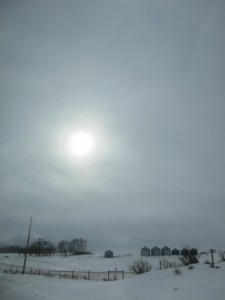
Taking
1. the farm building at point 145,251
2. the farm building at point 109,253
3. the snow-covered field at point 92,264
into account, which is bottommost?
the snow-covered field at point 92,264

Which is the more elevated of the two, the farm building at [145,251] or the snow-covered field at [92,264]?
the farm building at [145,251]

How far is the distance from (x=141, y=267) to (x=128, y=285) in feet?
20.3

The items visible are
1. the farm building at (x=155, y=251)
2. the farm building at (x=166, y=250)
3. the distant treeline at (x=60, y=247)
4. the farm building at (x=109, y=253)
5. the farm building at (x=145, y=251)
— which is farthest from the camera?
the distant treeline at (x=60, y=247)

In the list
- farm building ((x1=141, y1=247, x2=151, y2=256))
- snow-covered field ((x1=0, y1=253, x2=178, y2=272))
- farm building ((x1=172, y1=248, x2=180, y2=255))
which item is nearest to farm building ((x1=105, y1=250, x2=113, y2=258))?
farm building ((x1=141, y1=247, x2=151, y2=256))

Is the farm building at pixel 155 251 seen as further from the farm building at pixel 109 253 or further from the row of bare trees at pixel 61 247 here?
the row of bare trees at pixel 61 247

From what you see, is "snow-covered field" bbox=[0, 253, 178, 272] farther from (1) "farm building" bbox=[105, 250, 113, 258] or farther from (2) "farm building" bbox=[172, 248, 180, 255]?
(1) "farm building" bbox=[105, 250, 113, 258]

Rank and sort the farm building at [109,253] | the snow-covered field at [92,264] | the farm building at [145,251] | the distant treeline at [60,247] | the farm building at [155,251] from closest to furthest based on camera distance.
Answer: the snow-covered field at [92,264]
the farm building at [155,251]
the farm building at [145,251]
the farm building at [109,253]
the distant treeline at [60,247]

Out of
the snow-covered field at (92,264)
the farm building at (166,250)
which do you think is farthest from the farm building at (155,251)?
the snow-covered field at (92,264)

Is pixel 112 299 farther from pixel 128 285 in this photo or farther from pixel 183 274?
pixel 183 274

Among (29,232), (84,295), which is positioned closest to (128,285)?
(84,295)

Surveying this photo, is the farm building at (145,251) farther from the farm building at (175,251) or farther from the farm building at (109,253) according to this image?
the farm building at (109,253)

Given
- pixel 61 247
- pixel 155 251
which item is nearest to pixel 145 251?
pixel 155 251

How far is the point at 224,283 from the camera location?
11.1 meters

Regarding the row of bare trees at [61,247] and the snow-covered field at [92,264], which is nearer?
the snow-covered field at [92,264]
